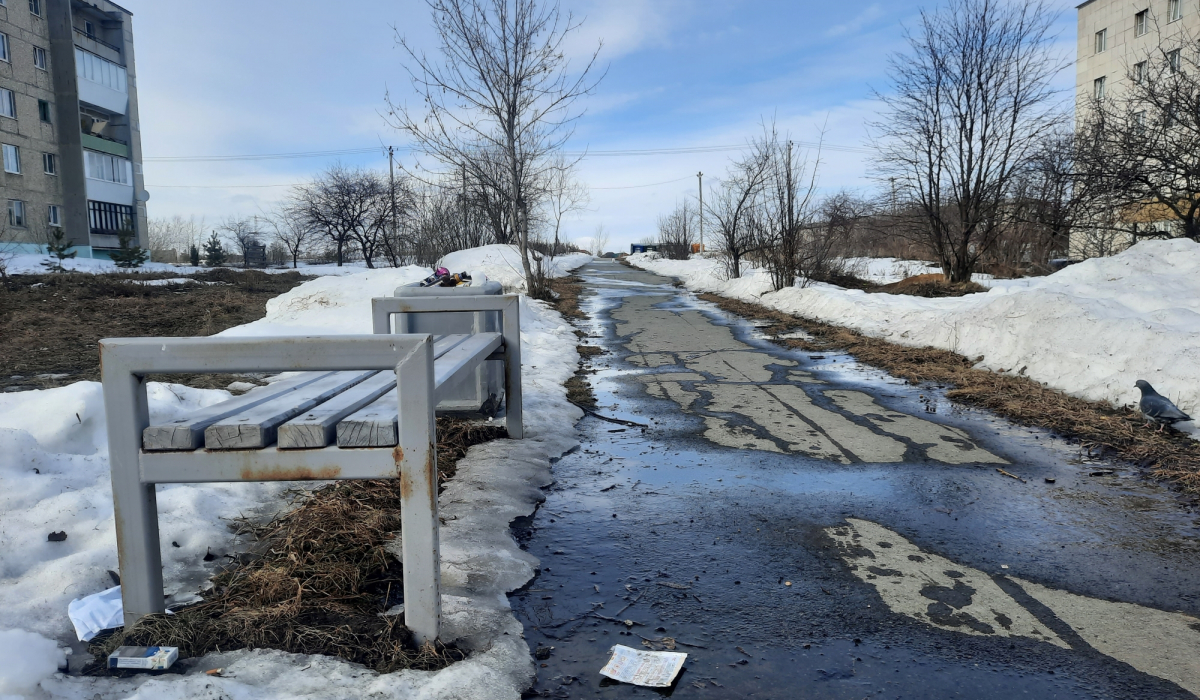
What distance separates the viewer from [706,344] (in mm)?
10836

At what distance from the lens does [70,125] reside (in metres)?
35.9

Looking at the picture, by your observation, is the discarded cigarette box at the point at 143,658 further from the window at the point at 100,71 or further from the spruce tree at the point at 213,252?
the spruce tree at the point at 213,252

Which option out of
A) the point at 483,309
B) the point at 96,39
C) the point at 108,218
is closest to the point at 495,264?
the point at 483,309

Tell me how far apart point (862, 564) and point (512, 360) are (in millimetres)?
2645

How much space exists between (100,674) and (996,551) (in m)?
3.45

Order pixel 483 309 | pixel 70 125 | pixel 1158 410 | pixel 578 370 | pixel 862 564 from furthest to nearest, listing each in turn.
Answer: pixel 70 125 < pixel 578 370 < pixel 1158 410 < pixel 483 309 < pixel 862 564

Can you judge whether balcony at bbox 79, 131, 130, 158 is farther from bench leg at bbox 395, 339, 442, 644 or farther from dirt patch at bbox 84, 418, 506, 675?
bench leg at bbox 395, 339, 442, 644

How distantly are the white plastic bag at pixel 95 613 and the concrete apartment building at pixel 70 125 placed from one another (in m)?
34.5

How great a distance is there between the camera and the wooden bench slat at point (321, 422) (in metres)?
2.18

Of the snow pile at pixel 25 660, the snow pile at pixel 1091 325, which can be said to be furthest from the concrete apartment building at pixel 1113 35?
the snow pile at pixel 25 660

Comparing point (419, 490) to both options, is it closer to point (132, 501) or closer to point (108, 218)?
point (132, 501)

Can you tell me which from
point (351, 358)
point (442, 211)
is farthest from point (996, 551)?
point (442, 211)

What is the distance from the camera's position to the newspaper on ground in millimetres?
2230

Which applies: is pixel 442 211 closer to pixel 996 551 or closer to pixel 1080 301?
pixel 1080 301
